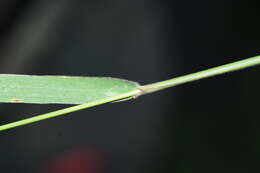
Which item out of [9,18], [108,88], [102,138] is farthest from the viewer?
[102,138]

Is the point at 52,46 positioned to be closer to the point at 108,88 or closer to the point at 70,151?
the point at 70,151

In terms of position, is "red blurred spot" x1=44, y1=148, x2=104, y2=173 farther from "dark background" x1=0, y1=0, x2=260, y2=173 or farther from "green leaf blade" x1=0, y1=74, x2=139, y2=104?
"green leaf blade" x1=0, y1=74, x2=139, y2=104

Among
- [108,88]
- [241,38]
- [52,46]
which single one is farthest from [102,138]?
[108,88]

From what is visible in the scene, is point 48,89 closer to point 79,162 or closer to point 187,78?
point 187,78

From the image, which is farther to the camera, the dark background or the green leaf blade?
the dark background

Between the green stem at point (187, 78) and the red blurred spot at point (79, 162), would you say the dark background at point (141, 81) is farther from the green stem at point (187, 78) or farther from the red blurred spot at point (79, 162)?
the green stem at point (187, 78)

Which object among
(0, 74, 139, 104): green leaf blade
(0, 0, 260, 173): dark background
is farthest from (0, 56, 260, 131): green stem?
(0, 0, 260, 173): dark background

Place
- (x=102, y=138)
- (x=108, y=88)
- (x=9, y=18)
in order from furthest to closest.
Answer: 1. (x=102, y=138)
2. (x=9, y=18)
3. (x=108, y=88)

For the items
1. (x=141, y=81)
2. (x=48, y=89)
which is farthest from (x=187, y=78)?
(x=141, y=81)
